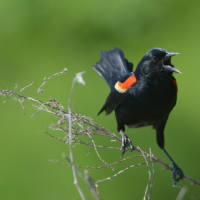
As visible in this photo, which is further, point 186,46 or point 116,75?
point 186,46

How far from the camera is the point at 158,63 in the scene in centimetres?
199

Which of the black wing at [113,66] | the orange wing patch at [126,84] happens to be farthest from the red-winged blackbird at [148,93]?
the black wing at [113,66]

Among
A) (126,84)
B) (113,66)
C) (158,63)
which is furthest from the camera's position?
(113,66)

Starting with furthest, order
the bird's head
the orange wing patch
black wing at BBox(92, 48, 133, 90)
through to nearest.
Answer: black wing at BBox(92, 48, 133, 90) < the orange wing patch < the bird's head

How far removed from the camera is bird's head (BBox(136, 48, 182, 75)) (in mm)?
1961

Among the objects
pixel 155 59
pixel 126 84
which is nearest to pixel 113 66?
pixel 126 84

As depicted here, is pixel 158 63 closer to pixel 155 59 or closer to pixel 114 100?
pixel 155 59

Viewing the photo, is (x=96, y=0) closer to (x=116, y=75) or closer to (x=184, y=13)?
(x=184, y=13)

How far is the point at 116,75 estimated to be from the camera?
265cm

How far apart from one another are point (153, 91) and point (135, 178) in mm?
1390

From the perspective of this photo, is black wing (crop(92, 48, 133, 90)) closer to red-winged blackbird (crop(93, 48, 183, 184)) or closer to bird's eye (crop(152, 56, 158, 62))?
red-winged blackbird (crop(93, 48, 183, 184))

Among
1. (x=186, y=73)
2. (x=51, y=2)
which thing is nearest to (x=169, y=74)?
(x=186, y=73)

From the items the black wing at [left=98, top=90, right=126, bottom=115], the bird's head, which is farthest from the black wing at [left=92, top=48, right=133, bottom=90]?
the bird's head

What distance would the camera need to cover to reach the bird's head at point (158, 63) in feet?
6.43
